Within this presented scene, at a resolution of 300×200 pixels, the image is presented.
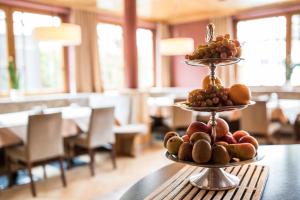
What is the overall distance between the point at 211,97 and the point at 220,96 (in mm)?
34

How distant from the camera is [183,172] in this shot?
54.2 inches

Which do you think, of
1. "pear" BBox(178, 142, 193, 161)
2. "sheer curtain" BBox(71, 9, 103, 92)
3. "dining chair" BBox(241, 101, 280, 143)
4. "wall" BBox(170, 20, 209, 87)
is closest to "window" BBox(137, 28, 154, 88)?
"wall" BBox(170, 20, 209, 87)

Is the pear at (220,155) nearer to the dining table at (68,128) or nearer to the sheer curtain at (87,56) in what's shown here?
the dining table at (68,128)

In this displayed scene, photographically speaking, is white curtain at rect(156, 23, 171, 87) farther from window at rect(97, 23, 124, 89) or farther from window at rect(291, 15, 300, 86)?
window at rect(291, 15, 300, 86)

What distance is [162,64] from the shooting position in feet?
25.6

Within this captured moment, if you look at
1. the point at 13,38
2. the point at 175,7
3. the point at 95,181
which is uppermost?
the point at 175,7

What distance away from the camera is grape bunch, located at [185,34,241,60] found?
1.17 metres

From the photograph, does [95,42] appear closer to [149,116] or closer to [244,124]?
[149,116]

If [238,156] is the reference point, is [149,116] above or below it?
below

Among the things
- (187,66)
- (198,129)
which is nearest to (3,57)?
(187,66)

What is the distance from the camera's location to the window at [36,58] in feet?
17.7

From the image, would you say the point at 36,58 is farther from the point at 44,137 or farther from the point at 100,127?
the point at 44,137

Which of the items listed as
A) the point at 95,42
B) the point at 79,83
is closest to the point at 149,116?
the point at 79,83

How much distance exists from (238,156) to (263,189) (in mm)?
156
